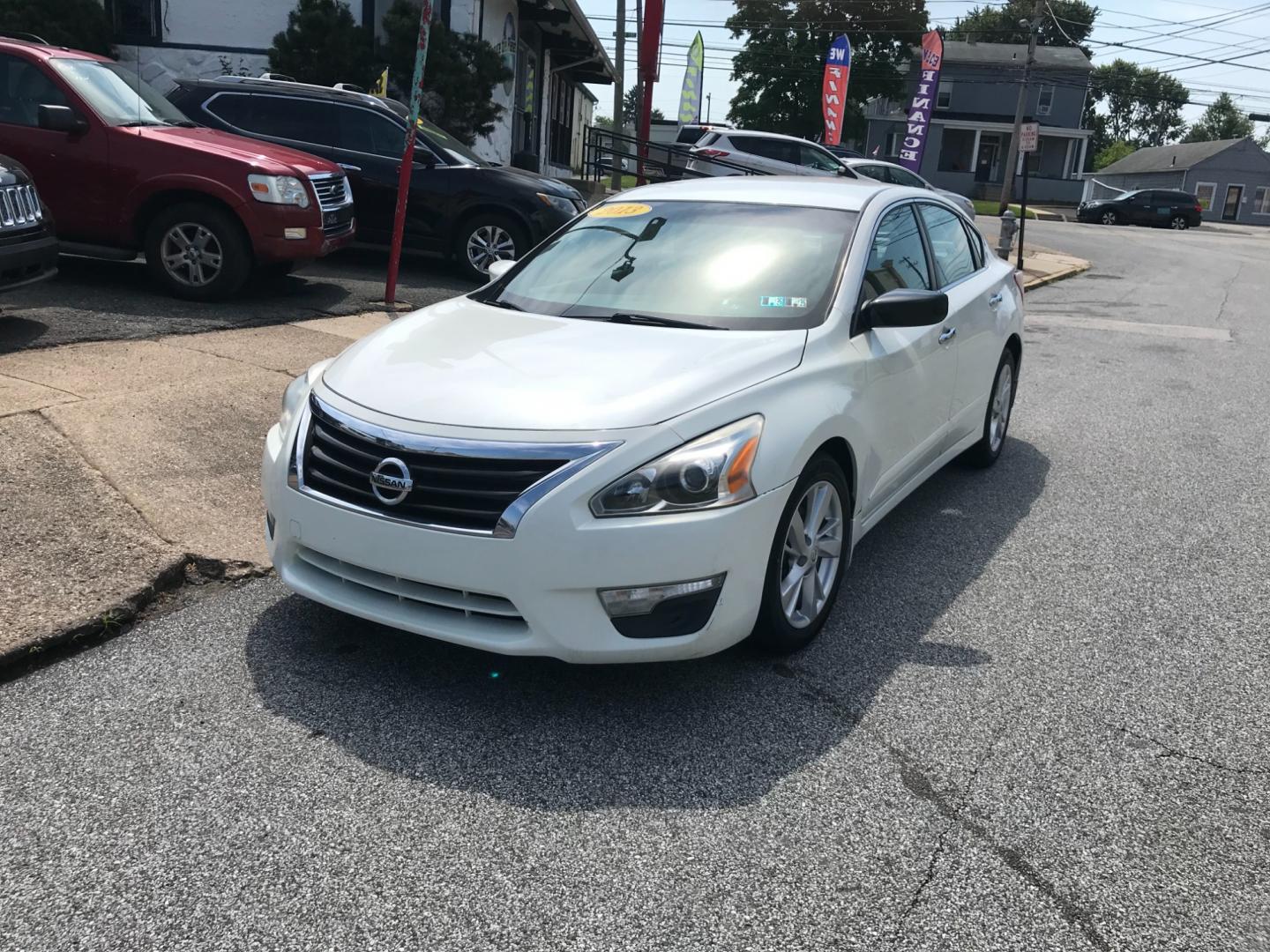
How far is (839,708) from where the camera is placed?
360cm

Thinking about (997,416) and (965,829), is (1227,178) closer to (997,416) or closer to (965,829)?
(997,416)

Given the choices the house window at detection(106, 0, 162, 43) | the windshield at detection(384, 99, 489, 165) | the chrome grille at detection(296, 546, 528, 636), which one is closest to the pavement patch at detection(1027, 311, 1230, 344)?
the windshield at detection(384, 99, 489, 165)

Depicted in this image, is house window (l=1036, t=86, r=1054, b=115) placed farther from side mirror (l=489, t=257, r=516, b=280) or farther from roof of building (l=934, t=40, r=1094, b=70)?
side mirror (l=489, t=257, r=516, b=280)

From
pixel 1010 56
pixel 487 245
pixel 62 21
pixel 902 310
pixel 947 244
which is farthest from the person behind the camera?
pixel 1010 56

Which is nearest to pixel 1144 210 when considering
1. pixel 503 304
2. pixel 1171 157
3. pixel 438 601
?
pixel 1171 157

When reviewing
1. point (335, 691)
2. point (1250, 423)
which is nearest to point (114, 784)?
point (335, 691)

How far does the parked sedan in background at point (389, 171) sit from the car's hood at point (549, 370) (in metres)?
7.42

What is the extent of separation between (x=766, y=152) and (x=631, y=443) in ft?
66.6

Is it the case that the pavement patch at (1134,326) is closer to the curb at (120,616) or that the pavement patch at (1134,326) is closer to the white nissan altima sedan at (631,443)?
the white nissan altima sedan at (631,443)

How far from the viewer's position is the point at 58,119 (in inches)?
332

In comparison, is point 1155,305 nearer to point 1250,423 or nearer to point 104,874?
point 1250,423

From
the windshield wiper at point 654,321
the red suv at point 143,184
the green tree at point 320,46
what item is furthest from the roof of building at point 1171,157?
the windshield wiper at point 654,321

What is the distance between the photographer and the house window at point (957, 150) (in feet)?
203

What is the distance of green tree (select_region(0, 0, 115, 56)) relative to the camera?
17.1 meters
